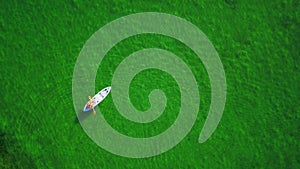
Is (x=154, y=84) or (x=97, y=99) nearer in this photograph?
(x=97, y=99)

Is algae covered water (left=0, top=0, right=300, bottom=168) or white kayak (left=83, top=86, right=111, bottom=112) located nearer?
white kayak (left=83, top=86, right=111, bottom=112)

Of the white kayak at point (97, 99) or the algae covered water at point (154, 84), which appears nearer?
the white kayak at point (97, 99)

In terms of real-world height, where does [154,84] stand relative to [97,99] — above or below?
above

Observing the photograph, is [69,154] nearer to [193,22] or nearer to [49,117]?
[49,117]

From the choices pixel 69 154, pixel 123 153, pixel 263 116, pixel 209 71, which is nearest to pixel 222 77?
pixel 209 71
